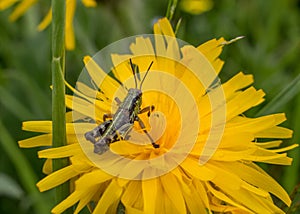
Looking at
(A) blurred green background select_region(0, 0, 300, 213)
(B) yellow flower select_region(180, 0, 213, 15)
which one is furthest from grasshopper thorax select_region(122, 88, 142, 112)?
(B) yellow flower select_region(180, 0, 213, 15)

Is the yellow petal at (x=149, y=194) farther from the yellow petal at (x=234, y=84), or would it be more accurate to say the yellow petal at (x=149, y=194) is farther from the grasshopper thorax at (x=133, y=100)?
the yellow petal at (x=234, y=84)

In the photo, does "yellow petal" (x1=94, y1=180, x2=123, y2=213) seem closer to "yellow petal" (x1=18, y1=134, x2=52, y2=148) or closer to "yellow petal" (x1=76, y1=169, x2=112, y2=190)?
"yellow petal" (x1=76, y1=169, x2=112, y2=190)

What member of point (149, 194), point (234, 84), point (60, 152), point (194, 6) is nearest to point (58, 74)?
point (60, 152)

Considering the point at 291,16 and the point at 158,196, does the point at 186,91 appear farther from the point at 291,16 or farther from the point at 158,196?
the point at 291,16

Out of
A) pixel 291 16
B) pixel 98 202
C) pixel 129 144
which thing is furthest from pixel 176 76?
pixel 291 16

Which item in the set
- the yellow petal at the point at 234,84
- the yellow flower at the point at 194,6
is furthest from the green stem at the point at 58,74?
the yellow flower at the point at 194,6

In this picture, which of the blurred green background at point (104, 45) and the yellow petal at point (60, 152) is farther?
the blurred green background at point (104, 45)
